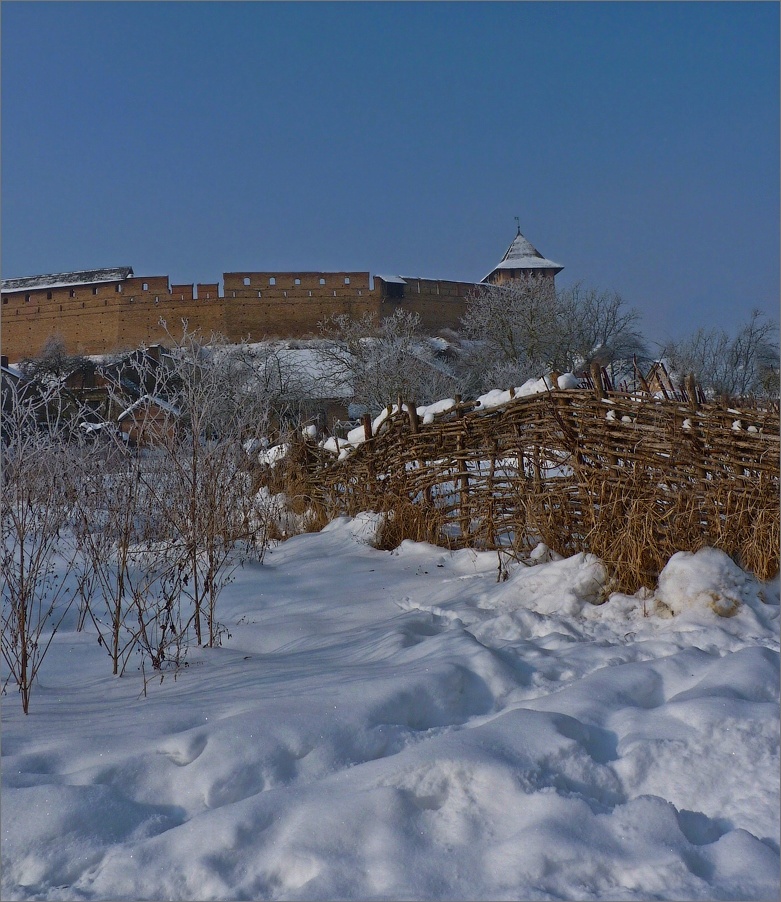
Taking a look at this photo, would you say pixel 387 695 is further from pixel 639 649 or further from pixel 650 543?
pixel 650 543

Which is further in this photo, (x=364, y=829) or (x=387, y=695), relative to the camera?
(x=387, y=695)

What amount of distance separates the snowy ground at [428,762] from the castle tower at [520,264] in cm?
4966

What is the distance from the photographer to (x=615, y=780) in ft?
6.57

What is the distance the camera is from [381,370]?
94.2ft

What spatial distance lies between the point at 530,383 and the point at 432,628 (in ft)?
6.30

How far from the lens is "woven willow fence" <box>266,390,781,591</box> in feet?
12.3

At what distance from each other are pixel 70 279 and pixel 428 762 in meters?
52.5

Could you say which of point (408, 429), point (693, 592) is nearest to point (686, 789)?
point (693, 592)

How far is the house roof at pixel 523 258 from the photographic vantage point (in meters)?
54.1

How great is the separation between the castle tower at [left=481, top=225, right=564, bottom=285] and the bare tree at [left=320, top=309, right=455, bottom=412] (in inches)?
851

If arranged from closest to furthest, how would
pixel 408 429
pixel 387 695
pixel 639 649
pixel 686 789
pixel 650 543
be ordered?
1. pixel 686 789
2. pixel 387 695
3. pixel 639 649
4. pixel 650 543
5. pixel 408 429

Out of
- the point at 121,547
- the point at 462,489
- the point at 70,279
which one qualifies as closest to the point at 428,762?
the point at 121,547

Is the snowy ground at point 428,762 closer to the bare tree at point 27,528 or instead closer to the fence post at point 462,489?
the bare tree at point 27,528

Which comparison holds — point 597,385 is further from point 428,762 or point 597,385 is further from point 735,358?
point 735,358
